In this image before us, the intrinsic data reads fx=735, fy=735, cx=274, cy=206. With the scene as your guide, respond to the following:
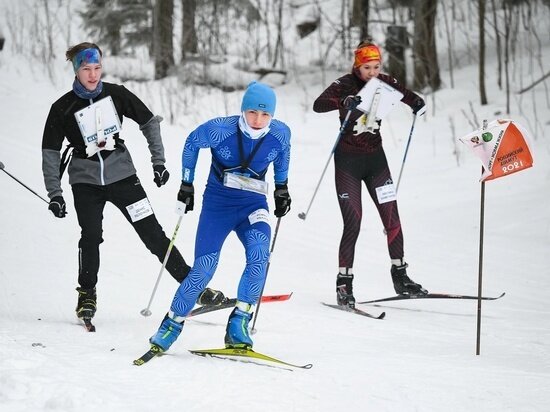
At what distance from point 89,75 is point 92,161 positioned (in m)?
0.56

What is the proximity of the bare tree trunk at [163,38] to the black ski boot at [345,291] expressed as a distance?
1087 cm

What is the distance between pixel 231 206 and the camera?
432 cm

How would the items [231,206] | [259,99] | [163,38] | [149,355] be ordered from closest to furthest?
[149,355] < [259,99] < [231,206] < [163,38]

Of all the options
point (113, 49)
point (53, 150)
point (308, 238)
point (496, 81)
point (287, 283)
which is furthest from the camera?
point (113, 49)

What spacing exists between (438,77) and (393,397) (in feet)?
35.1

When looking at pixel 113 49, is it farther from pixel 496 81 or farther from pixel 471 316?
pixel 471 316

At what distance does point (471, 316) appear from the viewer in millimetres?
5711

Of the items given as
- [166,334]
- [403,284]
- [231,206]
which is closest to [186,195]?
[231,206]

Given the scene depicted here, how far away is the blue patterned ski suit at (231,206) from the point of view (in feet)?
13.6

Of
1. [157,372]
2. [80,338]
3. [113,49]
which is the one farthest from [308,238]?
[113,49]

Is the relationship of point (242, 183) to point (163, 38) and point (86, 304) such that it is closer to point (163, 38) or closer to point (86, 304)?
point (86, 304)

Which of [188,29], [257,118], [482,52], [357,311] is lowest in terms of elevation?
[357,311]

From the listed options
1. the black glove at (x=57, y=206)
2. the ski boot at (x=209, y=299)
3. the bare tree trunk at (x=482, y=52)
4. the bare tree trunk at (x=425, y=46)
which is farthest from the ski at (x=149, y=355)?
the bare tree trunk at (x=425, y=46)

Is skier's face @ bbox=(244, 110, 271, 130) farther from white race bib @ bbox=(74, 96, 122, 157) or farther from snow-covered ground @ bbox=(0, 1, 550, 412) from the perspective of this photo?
snow-covered ground @ bbox=(0, 1, 550, 412)
